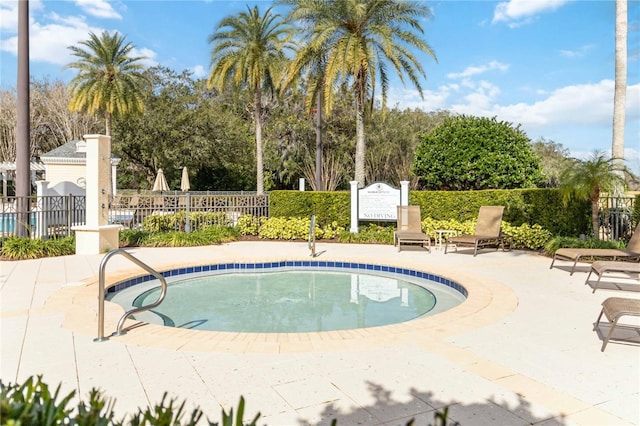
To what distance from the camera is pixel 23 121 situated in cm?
1095

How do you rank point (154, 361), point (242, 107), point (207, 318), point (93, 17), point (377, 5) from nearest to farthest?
point (154, 361) < point (207, 318) < point (377, 5) < point (93, 17) < point (242, 107)

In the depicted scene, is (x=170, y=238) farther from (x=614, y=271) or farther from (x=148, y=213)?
(x=614, y=271)

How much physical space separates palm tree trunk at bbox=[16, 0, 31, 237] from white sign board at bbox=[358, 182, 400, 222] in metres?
9.34

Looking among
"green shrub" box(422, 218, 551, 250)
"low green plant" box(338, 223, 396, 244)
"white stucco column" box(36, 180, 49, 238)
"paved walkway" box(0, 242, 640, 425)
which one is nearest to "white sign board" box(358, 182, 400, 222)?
"low green plant" box(338, 223, 396, 244)

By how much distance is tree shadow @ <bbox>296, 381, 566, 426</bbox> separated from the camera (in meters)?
2.75

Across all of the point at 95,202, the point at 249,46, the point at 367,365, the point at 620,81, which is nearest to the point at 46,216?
the point at 95,202

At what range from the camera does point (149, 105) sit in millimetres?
30172

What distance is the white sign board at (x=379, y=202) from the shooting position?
13.7 meters

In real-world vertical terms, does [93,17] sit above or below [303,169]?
above

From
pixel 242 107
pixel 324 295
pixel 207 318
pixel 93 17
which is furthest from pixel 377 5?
pixel 242 107

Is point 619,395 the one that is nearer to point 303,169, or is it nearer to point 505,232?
point 505,232

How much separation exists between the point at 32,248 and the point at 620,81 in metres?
15.4

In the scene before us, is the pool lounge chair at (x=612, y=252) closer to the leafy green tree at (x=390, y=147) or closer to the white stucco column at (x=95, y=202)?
the white stucco column at (x=95, y=202)

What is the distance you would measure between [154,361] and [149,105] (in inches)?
1175
